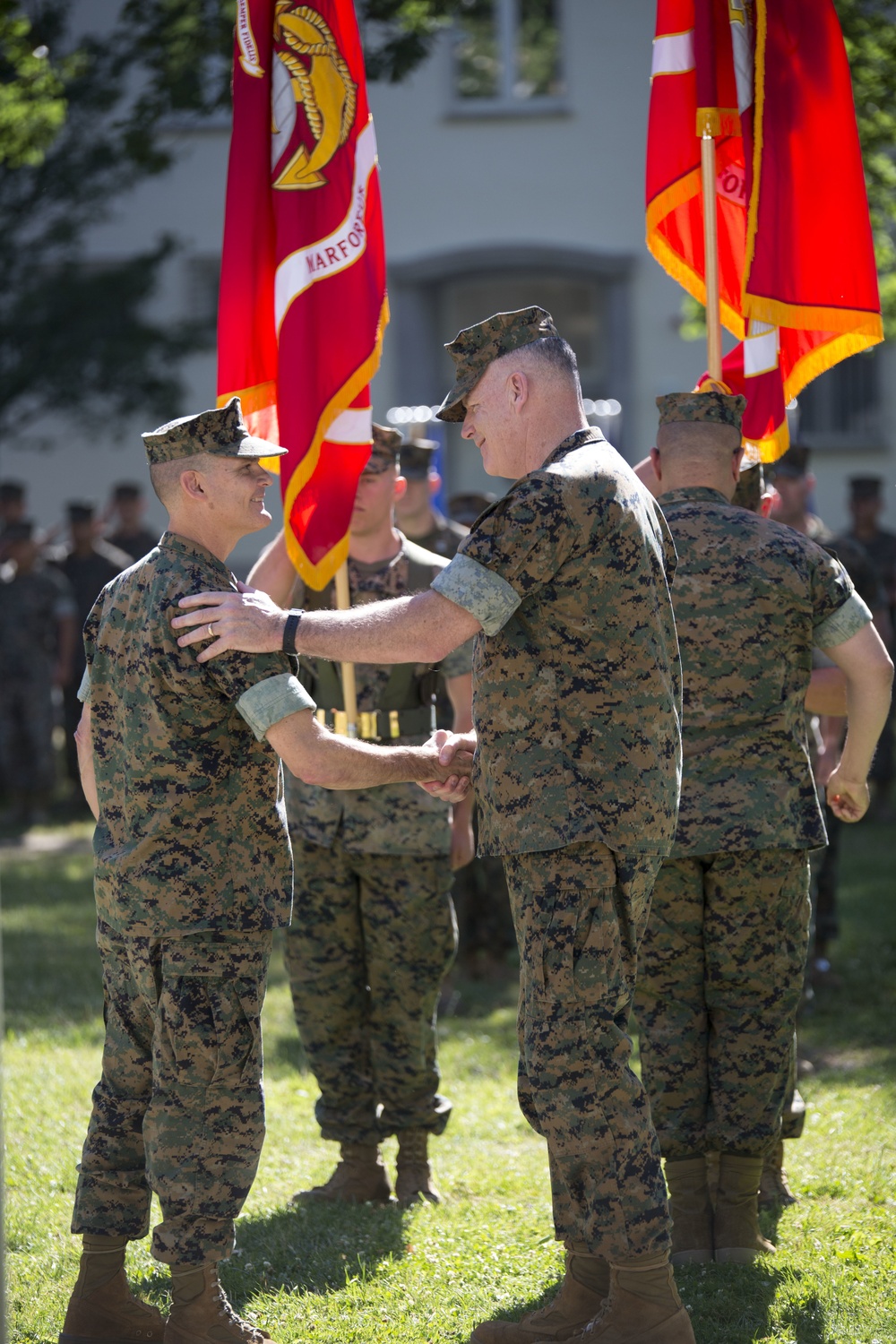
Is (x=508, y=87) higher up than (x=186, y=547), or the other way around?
(x=508, y=87)

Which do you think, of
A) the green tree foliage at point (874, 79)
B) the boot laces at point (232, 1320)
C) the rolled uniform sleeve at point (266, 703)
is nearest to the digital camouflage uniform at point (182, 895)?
the rolled uniform sleeve at point (266, 703)

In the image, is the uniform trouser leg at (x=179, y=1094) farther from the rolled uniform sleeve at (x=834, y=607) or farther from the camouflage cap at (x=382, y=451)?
the camouflage cap at (x=382, y=451)

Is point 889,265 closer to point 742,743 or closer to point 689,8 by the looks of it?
point 689,8

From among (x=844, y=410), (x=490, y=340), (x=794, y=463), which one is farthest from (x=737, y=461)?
(x=844, y=410)

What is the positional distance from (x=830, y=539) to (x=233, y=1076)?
463cm

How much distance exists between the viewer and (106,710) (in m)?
4.05

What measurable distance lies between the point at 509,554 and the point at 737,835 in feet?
4.35

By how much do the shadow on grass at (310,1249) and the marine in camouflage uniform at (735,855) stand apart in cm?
96

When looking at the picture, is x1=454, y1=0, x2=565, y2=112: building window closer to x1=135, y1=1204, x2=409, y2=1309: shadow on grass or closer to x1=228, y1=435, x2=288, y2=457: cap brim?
x1=228, y1=435, x2=288, y2=457: cap brim

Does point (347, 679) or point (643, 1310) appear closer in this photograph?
point (643, 1310)

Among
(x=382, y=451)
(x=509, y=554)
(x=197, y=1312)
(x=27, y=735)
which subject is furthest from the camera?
(x=27, y=735)

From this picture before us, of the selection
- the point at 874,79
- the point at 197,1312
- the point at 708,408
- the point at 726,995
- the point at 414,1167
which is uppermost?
the point at 874,79

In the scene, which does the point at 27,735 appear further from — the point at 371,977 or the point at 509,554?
the point at 509,554

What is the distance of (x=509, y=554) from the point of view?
3693 millimetres
